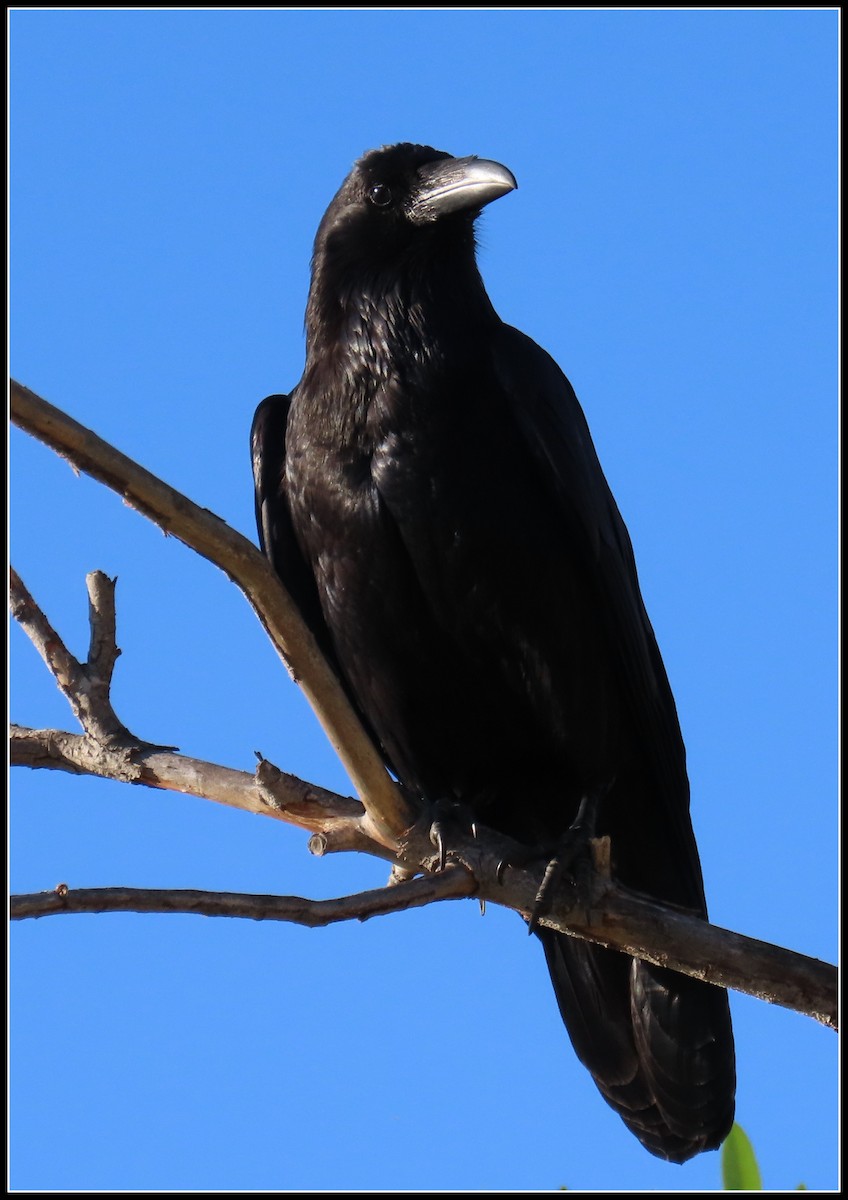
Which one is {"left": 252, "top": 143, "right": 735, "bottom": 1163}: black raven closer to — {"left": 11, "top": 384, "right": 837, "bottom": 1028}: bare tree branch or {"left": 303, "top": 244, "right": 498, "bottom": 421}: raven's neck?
{"left": 303, "top": 244, "right": 498, "bottom": 421}: raven's neck

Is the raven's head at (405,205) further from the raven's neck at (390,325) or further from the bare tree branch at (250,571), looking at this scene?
the bare tree branch at (250,571)

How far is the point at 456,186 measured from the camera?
487cm

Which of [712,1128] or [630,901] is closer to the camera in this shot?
[630,901]

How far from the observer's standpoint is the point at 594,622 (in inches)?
184

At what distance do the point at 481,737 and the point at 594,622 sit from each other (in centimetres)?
54

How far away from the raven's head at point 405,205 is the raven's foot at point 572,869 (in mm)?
2083

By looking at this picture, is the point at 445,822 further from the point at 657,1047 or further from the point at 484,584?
the point at 657,1047

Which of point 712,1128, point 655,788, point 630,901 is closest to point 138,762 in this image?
point 630,901

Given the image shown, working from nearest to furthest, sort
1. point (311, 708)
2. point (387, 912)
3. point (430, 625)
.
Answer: point (387, 912) → point (311, 708) → point (430, 625)

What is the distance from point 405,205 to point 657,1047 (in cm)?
304

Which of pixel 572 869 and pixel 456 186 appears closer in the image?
pixel 572 869

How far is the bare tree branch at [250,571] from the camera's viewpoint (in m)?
3.26

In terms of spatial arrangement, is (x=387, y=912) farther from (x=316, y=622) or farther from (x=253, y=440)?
(x=253, y=440)

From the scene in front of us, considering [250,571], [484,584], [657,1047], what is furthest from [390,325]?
[657,1047]
